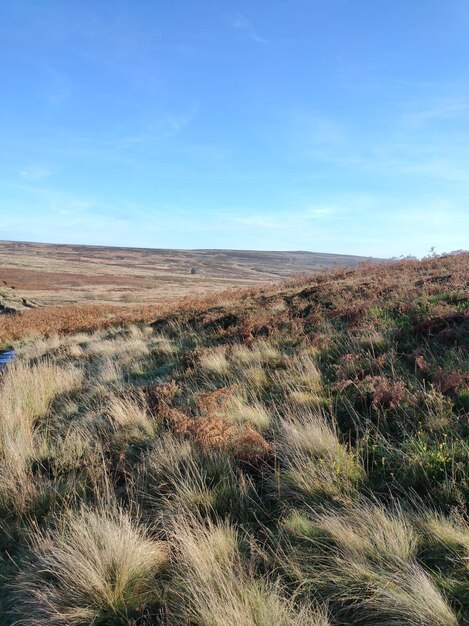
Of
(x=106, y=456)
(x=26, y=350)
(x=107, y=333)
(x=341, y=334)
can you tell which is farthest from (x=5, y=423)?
(x=107, y=333)

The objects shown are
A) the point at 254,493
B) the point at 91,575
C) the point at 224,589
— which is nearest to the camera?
the point at 224,589

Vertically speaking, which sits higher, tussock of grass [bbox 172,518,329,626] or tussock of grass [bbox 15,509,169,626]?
tussock of grass [bbox 172,518,329,626]

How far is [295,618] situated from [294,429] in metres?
1.81

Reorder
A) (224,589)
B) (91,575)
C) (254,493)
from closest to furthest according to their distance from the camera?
(224,589)
(91,575)
(254,493)

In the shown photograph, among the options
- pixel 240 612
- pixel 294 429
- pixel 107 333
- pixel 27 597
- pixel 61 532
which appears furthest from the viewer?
pixel 107 333

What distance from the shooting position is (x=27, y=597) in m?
2.46

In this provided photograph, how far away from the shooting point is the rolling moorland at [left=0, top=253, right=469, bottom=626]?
7.31 ft

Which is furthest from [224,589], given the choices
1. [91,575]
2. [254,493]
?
[254,493]

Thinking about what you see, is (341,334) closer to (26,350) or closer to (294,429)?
(294,429)

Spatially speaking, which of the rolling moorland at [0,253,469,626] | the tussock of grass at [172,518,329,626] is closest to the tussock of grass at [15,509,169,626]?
the rolling moorland at [0,253,469,626]

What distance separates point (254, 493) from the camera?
3.28 m

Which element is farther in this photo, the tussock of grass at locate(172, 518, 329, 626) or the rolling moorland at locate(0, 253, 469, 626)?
the rolling moorland at locate(0, 253, 469, 626)

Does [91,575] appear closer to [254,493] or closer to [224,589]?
[224,589]

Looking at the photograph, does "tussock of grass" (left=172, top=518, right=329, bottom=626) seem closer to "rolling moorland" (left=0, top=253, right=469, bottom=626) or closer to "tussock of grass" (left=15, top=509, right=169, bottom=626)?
"rolling moorland" (left=0, top=253, right=469, bottom=626)
